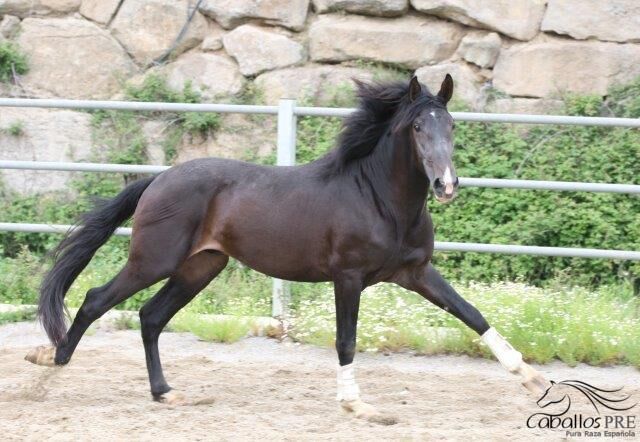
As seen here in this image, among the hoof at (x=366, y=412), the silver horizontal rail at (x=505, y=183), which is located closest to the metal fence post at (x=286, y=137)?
the silver horizontal rail at (x=505, y=183)

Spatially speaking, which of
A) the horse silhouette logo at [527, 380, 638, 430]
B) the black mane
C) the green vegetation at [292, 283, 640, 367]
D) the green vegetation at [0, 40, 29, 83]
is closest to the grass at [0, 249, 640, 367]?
the green vegetation at [292, 283, 640, 367]

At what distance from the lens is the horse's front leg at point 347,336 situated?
5.12m

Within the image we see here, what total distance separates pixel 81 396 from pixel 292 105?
2781 mm

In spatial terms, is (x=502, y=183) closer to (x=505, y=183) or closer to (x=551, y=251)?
(x=505, y=183)

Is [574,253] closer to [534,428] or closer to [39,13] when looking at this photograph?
[534,428]

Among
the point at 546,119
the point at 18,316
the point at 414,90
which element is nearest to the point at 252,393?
the point at 414,90

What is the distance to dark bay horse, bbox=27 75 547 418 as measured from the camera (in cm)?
519

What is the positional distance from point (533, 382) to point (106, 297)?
7.85ft

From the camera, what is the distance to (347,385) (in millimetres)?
5137

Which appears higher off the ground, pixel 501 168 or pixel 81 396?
pixel 501 168

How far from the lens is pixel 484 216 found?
28.2 feet

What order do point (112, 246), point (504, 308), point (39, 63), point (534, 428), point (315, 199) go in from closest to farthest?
point (534, 428)
point (315, 199)
point (504, 308)
point (112, 246)
point (39, 63)

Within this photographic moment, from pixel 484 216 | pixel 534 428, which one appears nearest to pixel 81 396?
pixel 534 428

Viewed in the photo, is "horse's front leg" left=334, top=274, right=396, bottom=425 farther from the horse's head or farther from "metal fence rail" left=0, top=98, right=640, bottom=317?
"metal fence rail" left=0, top=98, right=640, bottom=317
